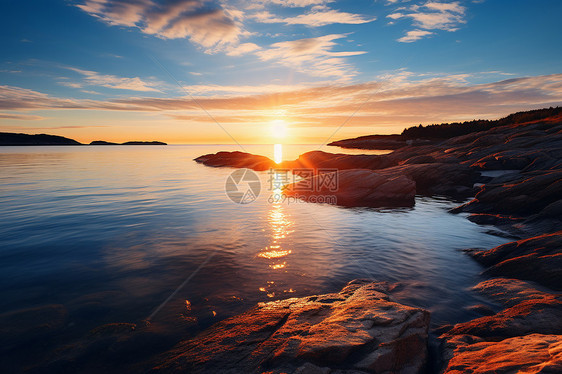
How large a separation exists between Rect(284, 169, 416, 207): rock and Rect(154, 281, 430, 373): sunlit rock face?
20646mm

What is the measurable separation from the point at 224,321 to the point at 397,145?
14430cm

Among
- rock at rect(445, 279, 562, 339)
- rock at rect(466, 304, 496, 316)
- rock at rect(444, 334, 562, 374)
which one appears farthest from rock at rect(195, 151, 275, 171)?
rock at rect(444, 334, 562, 374)

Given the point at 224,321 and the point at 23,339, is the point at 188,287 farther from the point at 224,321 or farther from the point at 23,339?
the point at 23,339

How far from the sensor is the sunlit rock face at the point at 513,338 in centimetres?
433

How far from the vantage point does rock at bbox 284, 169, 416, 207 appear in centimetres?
2703

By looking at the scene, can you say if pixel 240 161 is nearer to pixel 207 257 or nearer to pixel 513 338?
pixel 207 257

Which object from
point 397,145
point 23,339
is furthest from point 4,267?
point 397,145

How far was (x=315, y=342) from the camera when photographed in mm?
5391

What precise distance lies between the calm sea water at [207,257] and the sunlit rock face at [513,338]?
130 cm

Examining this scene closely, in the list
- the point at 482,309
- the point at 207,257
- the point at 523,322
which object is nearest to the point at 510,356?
the point at 523,322

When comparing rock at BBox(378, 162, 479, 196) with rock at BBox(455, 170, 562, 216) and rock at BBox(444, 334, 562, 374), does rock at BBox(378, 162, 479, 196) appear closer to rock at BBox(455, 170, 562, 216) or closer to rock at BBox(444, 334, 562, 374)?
rock at BBox(455, 170, 562, 216)

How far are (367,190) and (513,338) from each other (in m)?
22.9

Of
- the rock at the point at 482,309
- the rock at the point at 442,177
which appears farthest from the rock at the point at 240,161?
the rock at the point at 482,309

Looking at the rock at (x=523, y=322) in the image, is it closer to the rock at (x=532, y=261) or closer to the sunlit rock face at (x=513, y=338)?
the sunlit rock face at (x=513, y=338)
